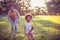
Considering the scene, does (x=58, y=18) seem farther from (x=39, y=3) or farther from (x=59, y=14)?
(x=39, y=3)

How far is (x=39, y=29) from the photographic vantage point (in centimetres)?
190

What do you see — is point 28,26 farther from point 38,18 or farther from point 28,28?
point 38,18

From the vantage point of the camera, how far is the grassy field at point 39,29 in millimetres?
1887

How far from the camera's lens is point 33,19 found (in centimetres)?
190

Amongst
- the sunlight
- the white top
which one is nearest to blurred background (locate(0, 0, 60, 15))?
the sunlight

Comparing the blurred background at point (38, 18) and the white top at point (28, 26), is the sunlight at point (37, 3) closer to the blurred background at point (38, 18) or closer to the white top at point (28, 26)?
the blurred background at point (38, 18)

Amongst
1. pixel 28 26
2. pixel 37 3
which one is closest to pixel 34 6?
pixel 37 3

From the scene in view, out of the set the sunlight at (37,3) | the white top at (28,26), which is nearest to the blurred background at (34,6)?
the sunlight at (37,3)

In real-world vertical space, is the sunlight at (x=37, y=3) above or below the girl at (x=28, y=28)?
above

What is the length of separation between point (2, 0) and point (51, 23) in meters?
0.61

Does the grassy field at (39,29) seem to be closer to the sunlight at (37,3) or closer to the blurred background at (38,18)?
the blurred background at (38,18)

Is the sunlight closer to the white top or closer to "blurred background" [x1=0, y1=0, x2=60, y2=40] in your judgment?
"blurred background" [x1=0, y1=0, x2=60, y2=40]

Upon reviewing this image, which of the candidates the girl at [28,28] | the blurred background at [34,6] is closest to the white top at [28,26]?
the girl at [28,28]

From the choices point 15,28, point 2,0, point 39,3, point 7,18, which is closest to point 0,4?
point 2,0
